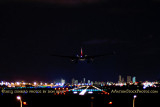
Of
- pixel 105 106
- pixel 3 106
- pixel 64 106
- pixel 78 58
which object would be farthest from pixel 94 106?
pixel 78 58

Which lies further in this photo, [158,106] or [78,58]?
→ [78,58]

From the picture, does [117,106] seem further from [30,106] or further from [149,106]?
[30,106]

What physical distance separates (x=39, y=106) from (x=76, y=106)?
702 cm

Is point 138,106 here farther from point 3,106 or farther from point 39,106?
point 3,106

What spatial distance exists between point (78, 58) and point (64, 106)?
59956 millimetres

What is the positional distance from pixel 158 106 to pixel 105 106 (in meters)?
10.1

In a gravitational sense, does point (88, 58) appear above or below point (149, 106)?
above

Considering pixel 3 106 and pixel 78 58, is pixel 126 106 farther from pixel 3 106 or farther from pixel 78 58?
pixel 78 58

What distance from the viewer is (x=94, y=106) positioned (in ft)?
157

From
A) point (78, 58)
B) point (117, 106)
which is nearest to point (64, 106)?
point (117, 106)

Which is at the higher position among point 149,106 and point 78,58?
point 78,58

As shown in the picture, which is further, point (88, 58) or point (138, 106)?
point (88, 58)

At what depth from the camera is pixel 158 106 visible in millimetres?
49656

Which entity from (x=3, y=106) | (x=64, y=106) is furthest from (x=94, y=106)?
(x=3, y=106)
